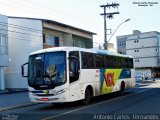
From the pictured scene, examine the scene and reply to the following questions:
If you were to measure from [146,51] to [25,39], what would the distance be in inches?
2513

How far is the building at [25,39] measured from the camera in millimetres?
41531

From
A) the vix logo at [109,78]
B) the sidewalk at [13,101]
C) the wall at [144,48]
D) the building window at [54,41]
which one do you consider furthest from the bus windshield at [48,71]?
the wall at [144,48]

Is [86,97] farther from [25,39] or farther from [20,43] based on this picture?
[20,43]

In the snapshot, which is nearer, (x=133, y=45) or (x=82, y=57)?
(x=82, y=57)

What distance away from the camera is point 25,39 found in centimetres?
4238

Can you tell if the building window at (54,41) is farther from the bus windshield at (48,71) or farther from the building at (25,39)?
the bus windshield at (48,71)

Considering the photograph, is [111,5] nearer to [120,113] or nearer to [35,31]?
[35,31]

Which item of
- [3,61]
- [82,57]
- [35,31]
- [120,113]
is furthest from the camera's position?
[35,31]

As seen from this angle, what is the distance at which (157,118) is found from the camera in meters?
12.8

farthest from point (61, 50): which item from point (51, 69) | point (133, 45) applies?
point (133, 45)

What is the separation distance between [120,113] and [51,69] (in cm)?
474

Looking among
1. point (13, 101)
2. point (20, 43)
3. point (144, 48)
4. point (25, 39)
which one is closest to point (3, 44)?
point (25, 39)

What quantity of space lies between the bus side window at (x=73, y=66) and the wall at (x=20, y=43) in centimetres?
2295

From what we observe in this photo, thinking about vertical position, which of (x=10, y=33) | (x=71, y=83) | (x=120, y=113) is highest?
(x=10, y=33)
